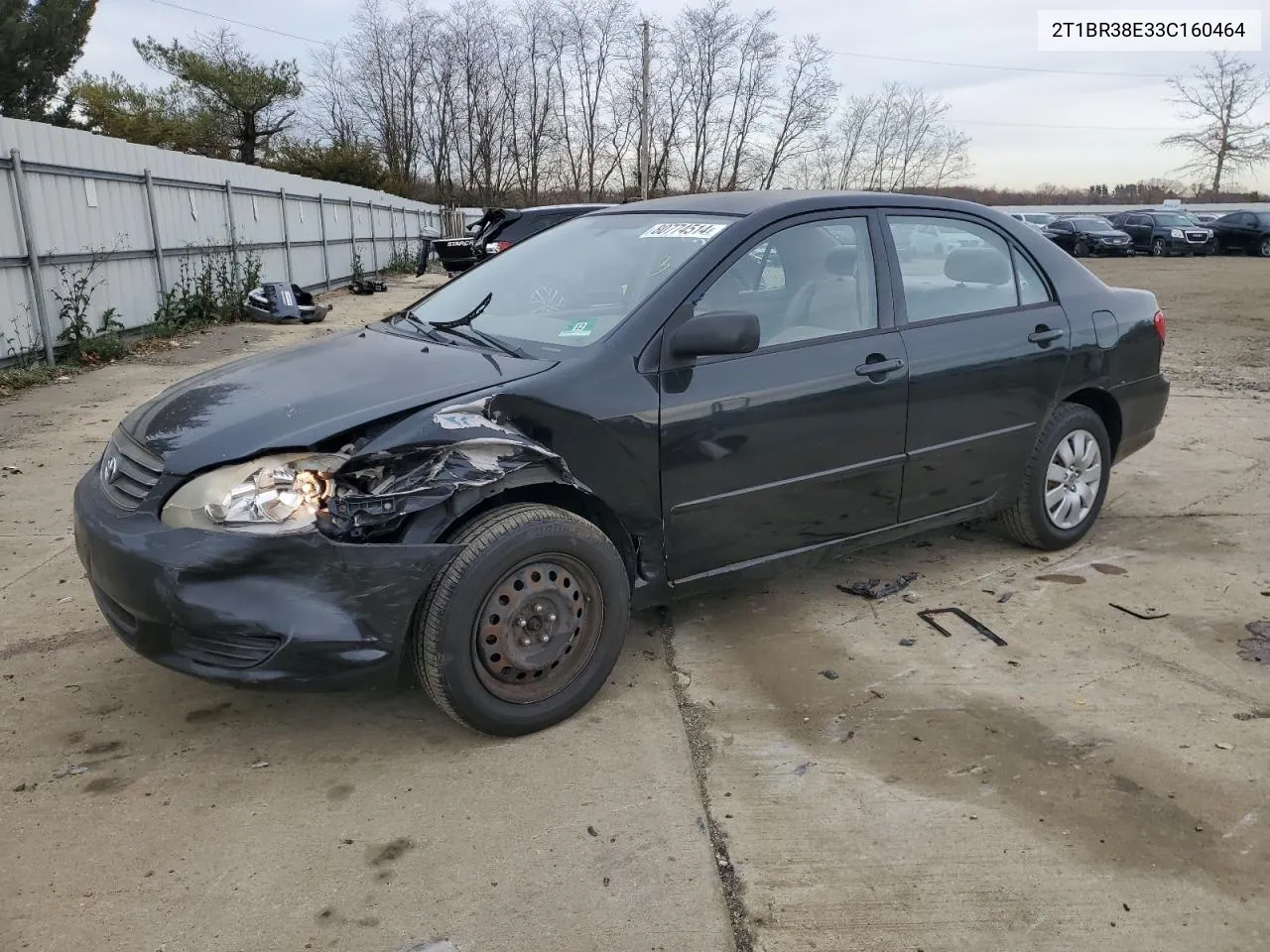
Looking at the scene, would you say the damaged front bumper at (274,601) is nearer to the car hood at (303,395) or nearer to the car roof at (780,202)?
the car hood at (303,395)

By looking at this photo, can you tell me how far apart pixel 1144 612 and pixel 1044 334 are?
1284 mm

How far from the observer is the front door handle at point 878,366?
367 cm

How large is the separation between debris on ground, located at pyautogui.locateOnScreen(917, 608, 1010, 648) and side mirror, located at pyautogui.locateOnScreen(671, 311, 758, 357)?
1515mm

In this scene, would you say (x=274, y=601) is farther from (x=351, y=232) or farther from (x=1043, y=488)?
(x=351, y=232)

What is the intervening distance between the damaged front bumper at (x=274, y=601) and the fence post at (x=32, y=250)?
26.2 feet

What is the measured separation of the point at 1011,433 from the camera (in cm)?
425

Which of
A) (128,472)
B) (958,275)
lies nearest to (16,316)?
(128,472)

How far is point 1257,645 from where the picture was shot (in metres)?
3.71

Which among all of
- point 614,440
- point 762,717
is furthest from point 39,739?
point 762,717

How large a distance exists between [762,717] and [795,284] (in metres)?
1.63

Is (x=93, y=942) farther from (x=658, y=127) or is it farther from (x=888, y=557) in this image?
(x=658, y=127)

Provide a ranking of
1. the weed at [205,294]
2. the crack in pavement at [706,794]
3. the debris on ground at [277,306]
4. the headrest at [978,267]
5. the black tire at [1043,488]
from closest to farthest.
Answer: the crack in pavement at [706,794] < the headrest at [978,267] < the black tire at [1043,488] < the weed at [205,294] < the debris on ground at [277,306]

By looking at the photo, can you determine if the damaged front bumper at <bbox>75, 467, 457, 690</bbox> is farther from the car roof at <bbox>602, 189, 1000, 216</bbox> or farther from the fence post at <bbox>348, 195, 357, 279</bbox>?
the fence post at <bbox>348, 195, 357, 279</bbox>

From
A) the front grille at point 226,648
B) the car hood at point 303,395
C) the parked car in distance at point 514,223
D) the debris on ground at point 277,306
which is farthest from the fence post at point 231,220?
the front grille at point 226,648
